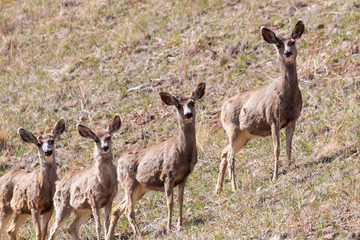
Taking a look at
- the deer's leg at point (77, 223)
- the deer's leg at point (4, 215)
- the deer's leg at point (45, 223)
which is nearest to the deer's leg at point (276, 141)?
the deer's leg at point (77, 223)

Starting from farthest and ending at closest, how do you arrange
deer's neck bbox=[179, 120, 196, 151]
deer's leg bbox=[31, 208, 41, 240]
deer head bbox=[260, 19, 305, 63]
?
deer's leg bbox=[31, 208, 41, 240] → deer head bbox=[260, 19, 305, 63] → deer's neck bbox=[179, 120, 196, 151]

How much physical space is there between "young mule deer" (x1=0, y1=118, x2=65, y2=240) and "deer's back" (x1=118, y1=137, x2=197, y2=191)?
1.42 metres

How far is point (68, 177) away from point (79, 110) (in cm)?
662

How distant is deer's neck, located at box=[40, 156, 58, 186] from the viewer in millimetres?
12906

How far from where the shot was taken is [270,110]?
12367 mm

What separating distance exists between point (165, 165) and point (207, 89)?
6.41 m

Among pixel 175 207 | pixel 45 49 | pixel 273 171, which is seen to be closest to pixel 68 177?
pixel 175 207

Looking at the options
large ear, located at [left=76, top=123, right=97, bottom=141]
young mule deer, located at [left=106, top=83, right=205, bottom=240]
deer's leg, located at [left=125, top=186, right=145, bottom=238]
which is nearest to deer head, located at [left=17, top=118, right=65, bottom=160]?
large ear, located at [left=76, top=123, right=97, bottom=141]

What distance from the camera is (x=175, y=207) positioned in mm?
12695

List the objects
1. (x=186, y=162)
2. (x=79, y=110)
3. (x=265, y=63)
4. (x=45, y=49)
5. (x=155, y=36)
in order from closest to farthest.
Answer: (x=186, y=162), (x=265, y=63), (x=79, y=110), (x=155, y=36), (x=45, y=49)

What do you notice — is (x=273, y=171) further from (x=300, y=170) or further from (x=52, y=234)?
(x=52, y=234)

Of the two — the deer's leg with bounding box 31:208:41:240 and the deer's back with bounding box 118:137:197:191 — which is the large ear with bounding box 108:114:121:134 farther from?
the deer's leg with bounding box 31:208:41:240

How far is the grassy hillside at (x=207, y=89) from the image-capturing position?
10.6 meters

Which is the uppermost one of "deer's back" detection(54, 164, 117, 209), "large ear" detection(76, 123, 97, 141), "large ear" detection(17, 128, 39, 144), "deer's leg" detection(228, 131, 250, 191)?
"large ear" detection(76, 123, 97, 141)
